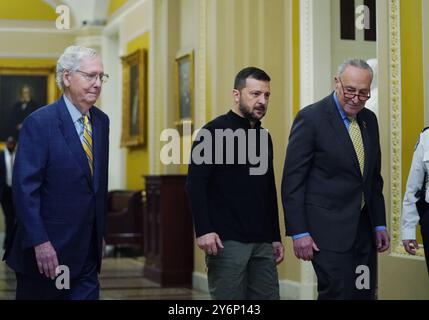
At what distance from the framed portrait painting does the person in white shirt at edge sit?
13.5 m

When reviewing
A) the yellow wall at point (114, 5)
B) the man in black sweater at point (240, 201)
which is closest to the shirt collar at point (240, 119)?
the man in black sweater at point (240, 201)

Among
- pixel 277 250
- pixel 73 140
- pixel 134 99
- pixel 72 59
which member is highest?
pixel 134 99

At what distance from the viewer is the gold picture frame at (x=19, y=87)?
17.5 metres

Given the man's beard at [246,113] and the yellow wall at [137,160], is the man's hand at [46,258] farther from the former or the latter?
the yellow wall at [137,160]

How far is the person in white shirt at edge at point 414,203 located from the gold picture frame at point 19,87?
44.1 feet

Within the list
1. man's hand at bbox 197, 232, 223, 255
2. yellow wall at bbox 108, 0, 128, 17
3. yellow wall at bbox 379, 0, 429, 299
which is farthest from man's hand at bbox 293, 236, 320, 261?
yellow wall at bbox 108, 0, 128, 17

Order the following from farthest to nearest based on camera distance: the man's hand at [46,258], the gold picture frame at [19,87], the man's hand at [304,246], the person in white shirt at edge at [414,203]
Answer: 1. the gold picture frame at [19,87]
2. the person in white shirt at edge at [414,203]
3. the man's hand at [304,246]
4. the man's hand at [46,258]

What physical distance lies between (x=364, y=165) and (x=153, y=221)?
20.7 feet

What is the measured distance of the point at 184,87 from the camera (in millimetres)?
10922

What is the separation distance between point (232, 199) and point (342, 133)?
616 millimetres

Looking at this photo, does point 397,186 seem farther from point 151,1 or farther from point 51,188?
point 151,1

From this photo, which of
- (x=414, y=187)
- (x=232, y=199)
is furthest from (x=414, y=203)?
(x=232, y=199)

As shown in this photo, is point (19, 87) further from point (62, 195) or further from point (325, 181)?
point (62, 195)

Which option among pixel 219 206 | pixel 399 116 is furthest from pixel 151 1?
pixel 219 206
